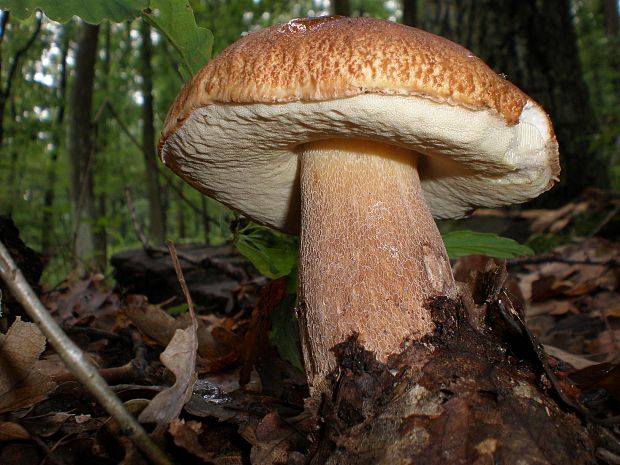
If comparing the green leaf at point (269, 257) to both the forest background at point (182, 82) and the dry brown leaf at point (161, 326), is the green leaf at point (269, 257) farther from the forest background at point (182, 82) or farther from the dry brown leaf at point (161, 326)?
the dry brown leaf at point (161, 326)

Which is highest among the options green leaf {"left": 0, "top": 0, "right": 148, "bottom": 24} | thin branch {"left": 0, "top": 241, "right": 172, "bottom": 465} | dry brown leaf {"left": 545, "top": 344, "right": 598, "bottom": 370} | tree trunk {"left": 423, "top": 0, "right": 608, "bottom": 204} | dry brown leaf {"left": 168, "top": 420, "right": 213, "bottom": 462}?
tree trunk {"left": 423, "top": 0, "right": 608, "bottom": 204}

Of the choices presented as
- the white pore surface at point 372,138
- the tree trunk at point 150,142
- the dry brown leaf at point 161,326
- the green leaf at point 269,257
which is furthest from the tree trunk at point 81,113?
the white pore surface at point 372,138

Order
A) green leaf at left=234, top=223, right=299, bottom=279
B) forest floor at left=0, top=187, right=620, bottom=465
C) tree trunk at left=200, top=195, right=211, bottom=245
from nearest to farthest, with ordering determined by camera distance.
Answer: forest floor at left=0, top=187, right=620, bottom=465 < green leaf at left=234, top=223, right=299, bottom=279 < tree trunk at left=200, top=195, right=211, bottom=245

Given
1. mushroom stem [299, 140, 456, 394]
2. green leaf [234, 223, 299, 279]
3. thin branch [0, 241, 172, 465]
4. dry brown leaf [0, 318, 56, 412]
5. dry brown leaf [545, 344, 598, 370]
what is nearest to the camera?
thin branch [0, 241, 172, 465]

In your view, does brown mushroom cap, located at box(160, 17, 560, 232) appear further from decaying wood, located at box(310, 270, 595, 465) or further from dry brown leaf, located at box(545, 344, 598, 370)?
dry brown leaf, located at box(545, 344, 598, 370)

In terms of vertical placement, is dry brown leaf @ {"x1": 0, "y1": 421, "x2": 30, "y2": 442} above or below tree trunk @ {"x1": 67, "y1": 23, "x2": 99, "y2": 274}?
below

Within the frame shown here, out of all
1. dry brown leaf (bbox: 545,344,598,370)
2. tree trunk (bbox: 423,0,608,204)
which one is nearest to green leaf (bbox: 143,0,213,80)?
dry brown leaf (bbox: 545,344,598,370)

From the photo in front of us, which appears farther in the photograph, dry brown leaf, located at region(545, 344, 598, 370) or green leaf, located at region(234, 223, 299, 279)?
green leaf, located at region(234, 223, 299, 279)

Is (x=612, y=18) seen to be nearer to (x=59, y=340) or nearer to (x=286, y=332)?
(x=286, y=332)
